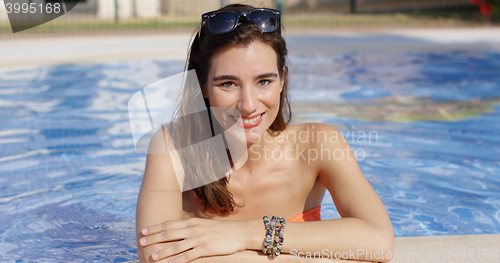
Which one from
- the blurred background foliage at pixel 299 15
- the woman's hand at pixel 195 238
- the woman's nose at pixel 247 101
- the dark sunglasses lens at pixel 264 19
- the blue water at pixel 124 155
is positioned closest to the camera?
the woman's hand at pixel 195 238

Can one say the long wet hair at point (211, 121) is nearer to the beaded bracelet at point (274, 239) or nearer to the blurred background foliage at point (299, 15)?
the beaded bracelet at point (274, 239)

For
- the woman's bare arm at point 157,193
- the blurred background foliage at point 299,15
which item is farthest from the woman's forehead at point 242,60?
the blurred background foliage at point 299,15

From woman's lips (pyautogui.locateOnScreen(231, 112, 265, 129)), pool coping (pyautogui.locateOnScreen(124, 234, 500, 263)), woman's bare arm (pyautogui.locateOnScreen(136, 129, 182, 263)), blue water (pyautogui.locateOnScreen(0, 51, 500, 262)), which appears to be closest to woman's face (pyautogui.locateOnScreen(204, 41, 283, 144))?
woman's lips (pyautogui.locateOnScreen(231, 112, 265, 129))

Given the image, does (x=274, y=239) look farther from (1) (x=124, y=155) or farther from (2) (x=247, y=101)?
(1) (x=124, y=155)

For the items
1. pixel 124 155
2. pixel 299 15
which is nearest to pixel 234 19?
pixel 124 155

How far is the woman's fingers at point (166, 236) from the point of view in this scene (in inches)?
76.7

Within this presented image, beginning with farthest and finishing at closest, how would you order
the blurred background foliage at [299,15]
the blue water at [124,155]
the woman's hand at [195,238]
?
the blurred background foliage at [299,15]
the blue water at [124,155]
the woman's hand at [195,238]

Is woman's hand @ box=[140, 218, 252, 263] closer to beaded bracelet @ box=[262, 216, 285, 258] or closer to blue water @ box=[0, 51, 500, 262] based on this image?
beaded bracelet @ box=[262, 216, 285, 258]

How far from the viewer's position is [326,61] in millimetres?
8938

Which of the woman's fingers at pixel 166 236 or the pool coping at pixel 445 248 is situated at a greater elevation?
the woman's fingers at pixel 166 236

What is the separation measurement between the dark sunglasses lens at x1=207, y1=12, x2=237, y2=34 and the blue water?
5.01 feet

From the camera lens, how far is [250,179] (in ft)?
8.30

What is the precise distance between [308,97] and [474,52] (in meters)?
4.24

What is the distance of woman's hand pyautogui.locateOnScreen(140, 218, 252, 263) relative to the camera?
1919 mm
